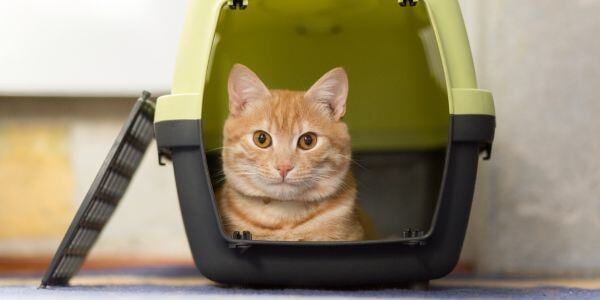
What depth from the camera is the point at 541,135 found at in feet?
4.90

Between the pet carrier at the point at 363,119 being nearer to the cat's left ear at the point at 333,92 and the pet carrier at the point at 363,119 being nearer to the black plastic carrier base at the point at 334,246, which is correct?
the black plastic carrier base at the point at 334,246

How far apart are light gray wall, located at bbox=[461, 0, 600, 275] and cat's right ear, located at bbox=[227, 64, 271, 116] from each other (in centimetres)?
67

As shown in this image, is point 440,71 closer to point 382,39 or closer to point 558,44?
point 382,39

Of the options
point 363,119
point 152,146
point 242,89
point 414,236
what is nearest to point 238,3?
point 242,89

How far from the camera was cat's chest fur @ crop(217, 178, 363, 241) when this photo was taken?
108 centimetres

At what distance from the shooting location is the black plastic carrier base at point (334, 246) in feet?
3.35

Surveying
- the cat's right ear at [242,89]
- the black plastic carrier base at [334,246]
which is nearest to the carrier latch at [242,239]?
the black plastic carrier base at [334,246]

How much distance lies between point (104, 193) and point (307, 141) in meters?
0.41

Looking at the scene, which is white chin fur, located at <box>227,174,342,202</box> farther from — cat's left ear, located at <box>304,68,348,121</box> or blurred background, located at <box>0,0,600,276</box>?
blurred background, located at <box>0,0,600,276</box>

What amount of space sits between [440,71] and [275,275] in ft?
1.47

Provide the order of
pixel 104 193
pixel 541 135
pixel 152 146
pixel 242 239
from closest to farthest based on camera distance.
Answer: pixel 242 239
pixel 104 193
pixel 541 135
pixel 152 146

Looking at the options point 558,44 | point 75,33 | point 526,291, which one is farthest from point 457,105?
point 75,33

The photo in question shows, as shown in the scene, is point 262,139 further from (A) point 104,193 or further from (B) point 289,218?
(A) point 104,193

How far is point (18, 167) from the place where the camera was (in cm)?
165
